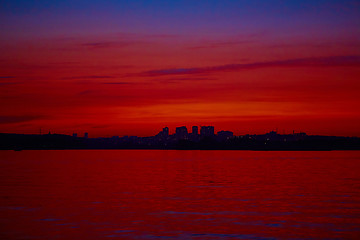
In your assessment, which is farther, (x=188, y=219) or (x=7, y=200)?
(x=7, y=200)

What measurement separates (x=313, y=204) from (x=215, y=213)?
9.21 metres

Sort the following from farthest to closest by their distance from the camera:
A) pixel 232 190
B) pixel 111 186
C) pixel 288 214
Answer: pixel 111 186
pixel 232 190
pixel 288 214

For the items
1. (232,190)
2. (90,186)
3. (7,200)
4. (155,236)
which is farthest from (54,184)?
(155,236)

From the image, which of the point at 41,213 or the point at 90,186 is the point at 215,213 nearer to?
the point at 41,213

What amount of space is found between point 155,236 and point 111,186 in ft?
93.8

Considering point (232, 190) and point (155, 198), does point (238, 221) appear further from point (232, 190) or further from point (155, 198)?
point (232, 190)

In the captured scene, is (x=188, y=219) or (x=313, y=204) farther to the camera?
(x=313, y=204)

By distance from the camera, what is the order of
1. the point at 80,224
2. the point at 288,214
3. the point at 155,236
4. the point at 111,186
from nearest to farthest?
the point at 155,236, the point at 80,224, the point at 288,214, the point at 111,186

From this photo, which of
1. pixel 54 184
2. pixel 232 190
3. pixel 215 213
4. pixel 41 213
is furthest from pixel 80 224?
pixel 54 184

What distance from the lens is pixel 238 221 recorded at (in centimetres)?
3088

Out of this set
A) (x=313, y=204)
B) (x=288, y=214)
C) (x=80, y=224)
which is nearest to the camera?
(x=80, y=224)

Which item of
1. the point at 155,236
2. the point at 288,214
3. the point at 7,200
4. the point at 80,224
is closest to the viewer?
the point at 155,236

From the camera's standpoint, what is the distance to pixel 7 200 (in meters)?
41.3

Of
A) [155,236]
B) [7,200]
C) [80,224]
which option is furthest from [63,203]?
[155,236]
